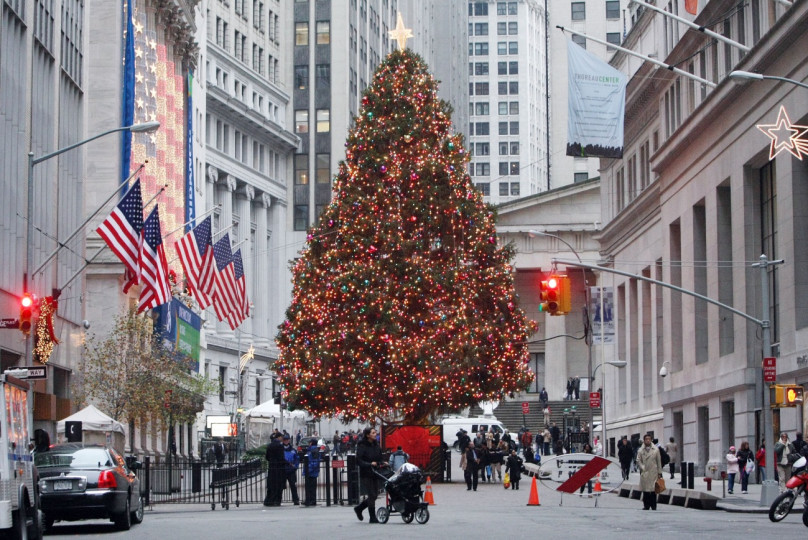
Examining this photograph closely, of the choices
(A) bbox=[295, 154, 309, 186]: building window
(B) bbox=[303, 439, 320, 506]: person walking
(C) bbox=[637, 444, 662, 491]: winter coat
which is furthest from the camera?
(A) bbox=[295, 154, 309, 186]: building window

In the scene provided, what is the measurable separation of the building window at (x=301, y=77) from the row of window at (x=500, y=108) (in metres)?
68.8

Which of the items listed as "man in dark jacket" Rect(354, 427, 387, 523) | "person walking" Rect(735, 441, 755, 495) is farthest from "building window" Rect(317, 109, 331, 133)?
"man in dark jacket" Rect(354, 427, 387, 523)

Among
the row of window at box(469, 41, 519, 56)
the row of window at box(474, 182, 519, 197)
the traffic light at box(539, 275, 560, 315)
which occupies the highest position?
the row of window at box(469, 41, 519, 56)

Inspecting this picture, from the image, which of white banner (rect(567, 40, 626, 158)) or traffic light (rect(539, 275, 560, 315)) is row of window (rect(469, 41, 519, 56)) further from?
traffic light (rect(539, 275, 560, 315))

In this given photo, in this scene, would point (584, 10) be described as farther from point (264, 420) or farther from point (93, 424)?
point (93, 424)

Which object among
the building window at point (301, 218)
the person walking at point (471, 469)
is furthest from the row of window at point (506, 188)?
the person walking at point (471, 469)

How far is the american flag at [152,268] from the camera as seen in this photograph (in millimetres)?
37844

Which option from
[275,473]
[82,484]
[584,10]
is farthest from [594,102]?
[584,10]

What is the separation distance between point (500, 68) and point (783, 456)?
158 meters

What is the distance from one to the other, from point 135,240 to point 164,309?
2332 cm

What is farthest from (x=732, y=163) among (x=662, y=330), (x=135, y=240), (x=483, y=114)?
(x=483, y=114)

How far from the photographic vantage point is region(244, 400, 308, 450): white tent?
235ft

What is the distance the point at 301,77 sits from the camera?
12256 centimetres

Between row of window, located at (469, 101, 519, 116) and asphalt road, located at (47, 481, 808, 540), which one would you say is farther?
row of window, located at (469, 101, 519, 116)
